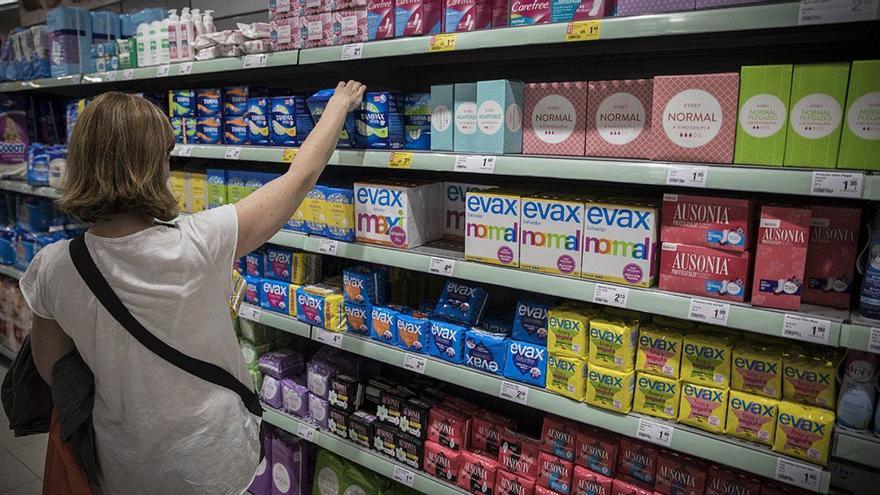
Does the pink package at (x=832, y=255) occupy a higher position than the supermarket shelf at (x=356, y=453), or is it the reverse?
the pink package at (x=832, y=255)

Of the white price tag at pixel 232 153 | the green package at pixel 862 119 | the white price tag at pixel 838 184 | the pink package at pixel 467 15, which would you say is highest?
the pink package at pixel 467 15

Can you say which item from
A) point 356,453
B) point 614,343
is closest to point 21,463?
point 356,453

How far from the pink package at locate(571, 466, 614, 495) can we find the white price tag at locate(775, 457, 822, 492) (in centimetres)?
50

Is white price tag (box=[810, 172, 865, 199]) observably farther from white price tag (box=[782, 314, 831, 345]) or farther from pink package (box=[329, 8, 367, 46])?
pink package (box=[329, 8, 367, 46])

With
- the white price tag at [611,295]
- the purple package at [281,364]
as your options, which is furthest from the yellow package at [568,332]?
the purple package at [281,364]

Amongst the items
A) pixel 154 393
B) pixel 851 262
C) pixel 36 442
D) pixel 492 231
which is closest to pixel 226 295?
pixel 154 393

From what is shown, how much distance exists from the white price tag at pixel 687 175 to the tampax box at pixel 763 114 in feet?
0.38

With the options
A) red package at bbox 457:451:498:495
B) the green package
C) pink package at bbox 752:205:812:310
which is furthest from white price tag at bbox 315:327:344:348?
the green package

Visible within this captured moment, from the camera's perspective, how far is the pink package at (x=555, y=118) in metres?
1.73

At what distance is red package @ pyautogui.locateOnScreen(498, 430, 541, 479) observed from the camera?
6.44 feet

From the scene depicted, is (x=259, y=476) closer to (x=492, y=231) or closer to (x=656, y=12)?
(x=492, y=231)

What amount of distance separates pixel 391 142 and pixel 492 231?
514 mm

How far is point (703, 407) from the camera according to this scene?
63.4 inches

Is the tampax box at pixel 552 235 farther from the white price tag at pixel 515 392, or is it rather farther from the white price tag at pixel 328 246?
the white price tag at pixel 328 246
